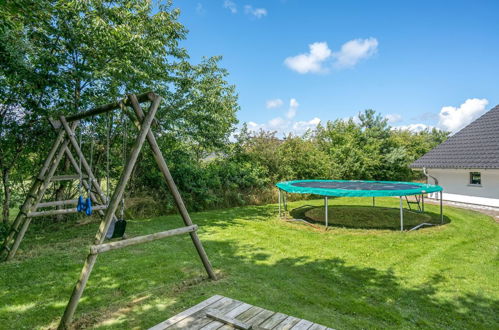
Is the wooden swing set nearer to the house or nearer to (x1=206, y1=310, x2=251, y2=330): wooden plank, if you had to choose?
(x1=206, y1=310, x2=251, y2=330): wooden plank

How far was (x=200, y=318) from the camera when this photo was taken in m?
2.09

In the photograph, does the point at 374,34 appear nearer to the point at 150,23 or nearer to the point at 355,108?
the point at 150,23

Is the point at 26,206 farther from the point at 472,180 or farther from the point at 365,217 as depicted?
the point at 472,180

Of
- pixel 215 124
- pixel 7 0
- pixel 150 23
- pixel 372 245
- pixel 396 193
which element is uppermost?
pixel 150 23

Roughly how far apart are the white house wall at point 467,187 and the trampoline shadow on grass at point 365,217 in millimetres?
3193

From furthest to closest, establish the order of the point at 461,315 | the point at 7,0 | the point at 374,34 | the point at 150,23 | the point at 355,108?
the point at 355,108 < the point at 374,34 < the point at 150,23 < the point at 7,0 < the point at 461,315

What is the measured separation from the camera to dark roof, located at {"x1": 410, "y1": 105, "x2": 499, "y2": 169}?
32.3 feet

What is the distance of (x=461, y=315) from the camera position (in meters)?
2.75

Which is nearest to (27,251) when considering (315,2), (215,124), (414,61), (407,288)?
(215,124)

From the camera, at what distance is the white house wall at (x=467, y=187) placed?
31.1ft

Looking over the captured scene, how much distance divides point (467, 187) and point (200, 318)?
39.8 feet

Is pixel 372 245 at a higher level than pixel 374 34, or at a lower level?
lower

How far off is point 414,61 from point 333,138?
5497 millimetres

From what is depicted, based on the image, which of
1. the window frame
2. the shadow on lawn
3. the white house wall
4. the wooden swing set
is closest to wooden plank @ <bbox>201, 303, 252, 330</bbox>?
the shadow on lawn
